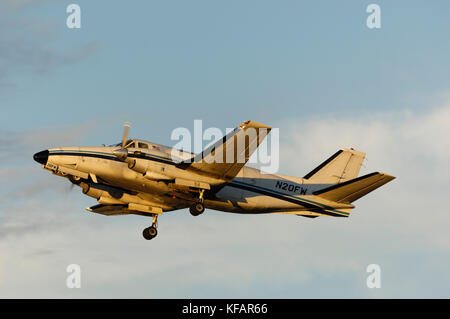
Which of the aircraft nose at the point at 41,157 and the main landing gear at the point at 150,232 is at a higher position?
the aircraft nose at the point at 41,157

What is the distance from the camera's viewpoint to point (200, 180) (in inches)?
1388

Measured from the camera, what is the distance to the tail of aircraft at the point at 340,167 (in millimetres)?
41188

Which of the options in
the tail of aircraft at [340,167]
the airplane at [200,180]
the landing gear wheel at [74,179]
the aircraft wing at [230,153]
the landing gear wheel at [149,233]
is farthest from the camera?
the tail of aircraft at [340,167]

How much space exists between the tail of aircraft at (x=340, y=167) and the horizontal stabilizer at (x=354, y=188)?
2.27 meters

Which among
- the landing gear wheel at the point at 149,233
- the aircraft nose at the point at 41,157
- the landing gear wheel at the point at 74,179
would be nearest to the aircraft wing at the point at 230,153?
the landing gear wheel at the point at 149,233

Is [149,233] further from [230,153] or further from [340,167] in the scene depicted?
[340,167]

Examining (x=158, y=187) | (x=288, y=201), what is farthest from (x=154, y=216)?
(x=288, y=201)

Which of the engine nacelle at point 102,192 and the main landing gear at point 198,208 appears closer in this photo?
the main landing gear at point 198,208

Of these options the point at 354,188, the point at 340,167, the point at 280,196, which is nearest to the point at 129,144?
the point at 280,196

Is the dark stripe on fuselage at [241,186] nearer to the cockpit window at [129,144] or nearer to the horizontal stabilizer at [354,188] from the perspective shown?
the cockpit window at [129,144]

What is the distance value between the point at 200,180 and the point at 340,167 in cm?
1047
